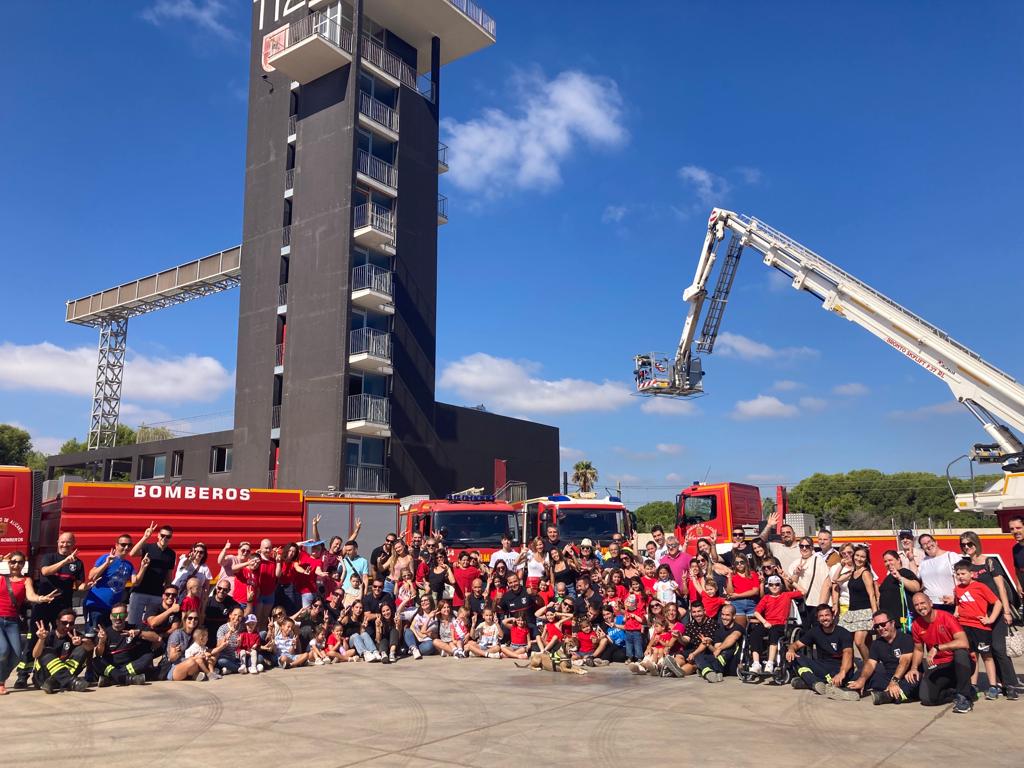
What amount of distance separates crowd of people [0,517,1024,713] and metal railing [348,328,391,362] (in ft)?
57.7

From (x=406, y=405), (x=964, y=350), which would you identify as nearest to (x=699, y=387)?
(x=964, y=350)

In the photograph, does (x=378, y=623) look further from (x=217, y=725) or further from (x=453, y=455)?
(x=453, y=455)

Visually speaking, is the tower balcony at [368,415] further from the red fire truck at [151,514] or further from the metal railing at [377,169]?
the red fire truck at [151,514]

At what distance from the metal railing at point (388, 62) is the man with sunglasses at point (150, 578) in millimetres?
29066

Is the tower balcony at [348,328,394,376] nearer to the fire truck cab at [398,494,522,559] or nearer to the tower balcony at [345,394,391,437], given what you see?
the tower balcony at [345,394,391,437]

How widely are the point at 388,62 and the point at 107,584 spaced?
3088 centimetres

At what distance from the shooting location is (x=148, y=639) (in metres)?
11.8

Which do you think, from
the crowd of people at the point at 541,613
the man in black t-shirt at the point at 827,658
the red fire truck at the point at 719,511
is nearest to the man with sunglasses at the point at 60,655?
the crowd of people at the point at 541,613

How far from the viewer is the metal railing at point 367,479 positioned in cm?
3347

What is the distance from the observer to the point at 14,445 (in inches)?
2798

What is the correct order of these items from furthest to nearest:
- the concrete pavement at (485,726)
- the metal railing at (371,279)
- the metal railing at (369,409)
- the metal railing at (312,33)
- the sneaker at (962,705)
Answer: the metal railing at (312,33) → the metal railing at (371,279) → the metal railing at (369,409) → the sneaker at (962,705) → the concrete pavement at (485,726)

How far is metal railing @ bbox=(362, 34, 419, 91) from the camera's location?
36688mm

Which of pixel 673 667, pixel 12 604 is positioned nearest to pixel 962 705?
pixel 673 667

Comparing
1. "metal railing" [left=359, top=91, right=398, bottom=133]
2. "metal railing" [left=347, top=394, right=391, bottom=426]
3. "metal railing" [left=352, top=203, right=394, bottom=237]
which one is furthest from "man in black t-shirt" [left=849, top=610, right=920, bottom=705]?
"metal railing" [left=359, top=91, right=398, bottom=133]
